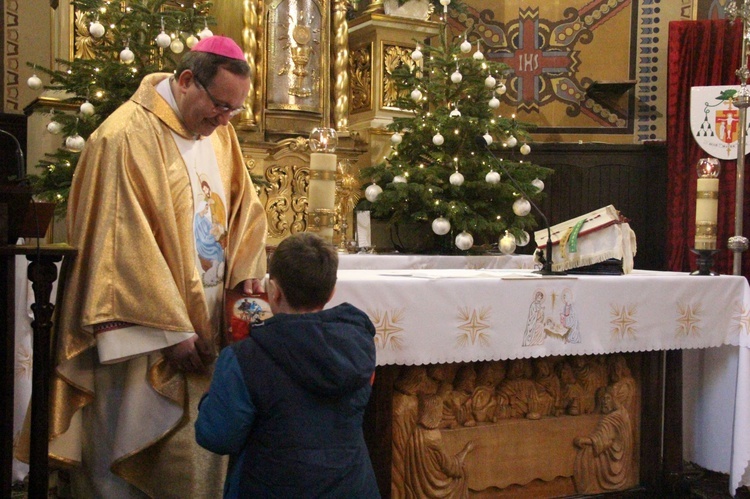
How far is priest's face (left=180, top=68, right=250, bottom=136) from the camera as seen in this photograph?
2709 millimetres

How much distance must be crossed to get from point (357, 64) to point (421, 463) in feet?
14.8

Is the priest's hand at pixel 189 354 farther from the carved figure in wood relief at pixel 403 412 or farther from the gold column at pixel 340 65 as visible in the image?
the gold column at pixel 340 65

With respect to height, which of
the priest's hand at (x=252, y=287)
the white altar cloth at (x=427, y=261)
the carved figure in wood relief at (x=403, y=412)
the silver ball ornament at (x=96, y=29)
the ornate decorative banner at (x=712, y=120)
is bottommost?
the carved figure in wood relief at (x=403, y=412)

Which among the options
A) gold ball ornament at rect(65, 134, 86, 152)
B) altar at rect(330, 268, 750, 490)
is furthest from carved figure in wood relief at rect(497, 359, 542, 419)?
gold ball ornament at rect(65, 134, 86, 152)

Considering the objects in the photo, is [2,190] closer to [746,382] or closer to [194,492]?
[194,492]

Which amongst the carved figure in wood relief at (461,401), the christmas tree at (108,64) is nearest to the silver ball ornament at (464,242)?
the christmas tree at (108,64)

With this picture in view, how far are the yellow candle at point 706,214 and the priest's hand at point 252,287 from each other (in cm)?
255

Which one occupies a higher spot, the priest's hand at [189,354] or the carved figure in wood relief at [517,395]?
the priest's hand at [189,354]

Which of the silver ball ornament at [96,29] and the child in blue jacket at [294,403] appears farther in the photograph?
the silver ball ornament at [96,29]

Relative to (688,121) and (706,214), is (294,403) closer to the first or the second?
(706,214)

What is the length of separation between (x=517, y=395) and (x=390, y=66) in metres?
4.01

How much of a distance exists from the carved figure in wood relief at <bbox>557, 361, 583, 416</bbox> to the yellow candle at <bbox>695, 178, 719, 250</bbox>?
107cm

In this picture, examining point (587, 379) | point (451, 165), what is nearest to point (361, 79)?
point (451, 165)

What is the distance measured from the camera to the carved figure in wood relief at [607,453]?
12.7ft
